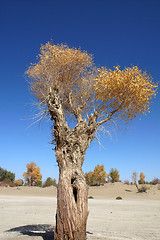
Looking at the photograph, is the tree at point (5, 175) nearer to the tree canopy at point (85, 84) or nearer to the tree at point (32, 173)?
the tree at point (32, 173)

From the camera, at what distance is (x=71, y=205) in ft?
21.5

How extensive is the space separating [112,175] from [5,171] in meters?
34.0

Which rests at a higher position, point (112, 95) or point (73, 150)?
point (112, 95)

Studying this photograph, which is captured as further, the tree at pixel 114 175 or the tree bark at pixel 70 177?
the tree at pixel 114 175

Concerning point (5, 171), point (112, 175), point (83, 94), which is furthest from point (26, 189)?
point (83, 94)

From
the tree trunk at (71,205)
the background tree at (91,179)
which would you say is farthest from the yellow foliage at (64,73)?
the background tree at (91,179)

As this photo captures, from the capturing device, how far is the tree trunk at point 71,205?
6.48 m

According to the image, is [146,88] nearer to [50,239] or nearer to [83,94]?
[83,94]

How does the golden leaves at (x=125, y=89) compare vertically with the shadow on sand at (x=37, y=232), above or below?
above

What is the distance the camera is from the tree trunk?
6484 millimetres

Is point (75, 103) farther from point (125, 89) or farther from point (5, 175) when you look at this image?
point (5, 175)

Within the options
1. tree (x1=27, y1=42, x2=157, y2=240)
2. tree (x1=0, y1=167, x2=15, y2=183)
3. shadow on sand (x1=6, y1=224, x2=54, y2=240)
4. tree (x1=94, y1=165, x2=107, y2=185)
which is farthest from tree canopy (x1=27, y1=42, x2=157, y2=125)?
tree (x1=0, y1=167, x2=15, y2=183)

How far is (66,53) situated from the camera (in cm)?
1041

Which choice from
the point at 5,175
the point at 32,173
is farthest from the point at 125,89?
the point at 5,175
